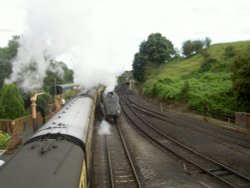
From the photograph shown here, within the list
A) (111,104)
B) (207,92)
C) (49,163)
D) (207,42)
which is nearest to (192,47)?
(207,42)

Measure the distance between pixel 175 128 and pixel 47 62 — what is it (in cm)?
1215

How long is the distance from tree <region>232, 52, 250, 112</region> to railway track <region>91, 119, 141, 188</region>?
36.6 ft

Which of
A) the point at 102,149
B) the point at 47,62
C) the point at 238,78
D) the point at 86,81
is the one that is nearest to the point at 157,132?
the point at 102,149

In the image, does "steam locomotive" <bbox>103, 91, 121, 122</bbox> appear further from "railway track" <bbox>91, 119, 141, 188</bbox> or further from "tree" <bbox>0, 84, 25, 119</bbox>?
"tree" <bbox>0, 84, 25, 119</bbox>

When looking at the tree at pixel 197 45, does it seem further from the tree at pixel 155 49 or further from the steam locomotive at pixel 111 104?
the steam locomotive at pixel 111 104

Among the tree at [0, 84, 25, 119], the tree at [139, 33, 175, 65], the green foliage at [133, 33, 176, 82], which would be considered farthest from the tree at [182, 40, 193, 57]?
the tree at [0, 84, 25, 119]

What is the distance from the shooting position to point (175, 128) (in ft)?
90.8

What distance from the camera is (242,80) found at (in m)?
27.6

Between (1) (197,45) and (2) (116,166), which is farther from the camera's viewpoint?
(1) (197,45)

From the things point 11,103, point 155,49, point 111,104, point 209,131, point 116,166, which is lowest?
point 116,166

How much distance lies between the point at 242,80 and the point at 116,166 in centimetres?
1546

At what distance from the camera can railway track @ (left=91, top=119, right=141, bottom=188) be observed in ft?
45.1

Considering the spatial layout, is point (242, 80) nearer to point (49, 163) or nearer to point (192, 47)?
point (49, 163)

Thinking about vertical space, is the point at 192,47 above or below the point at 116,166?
above
